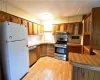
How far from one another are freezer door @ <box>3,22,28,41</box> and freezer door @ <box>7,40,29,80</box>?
0.50 ft

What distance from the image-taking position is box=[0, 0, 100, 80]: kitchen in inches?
65.0

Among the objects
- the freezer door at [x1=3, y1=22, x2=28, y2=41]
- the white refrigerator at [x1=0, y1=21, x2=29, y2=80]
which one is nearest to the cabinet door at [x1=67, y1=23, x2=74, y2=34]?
the freezer door at [x1=3, y1=22, x2=28, y2=41]

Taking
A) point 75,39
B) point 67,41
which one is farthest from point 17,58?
point 75,39

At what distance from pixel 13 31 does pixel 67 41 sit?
11.7 ft

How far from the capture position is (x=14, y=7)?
3404 mm

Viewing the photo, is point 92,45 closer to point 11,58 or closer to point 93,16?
point 93,16

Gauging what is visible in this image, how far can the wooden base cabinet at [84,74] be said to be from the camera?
1480mm

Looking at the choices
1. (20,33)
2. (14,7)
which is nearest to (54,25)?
(14,7)

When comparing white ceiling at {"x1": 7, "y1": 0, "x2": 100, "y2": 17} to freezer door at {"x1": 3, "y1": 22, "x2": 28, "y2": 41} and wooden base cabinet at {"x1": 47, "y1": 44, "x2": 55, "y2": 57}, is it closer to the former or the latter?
freezer door at {"x1": 3, "y1": 22, "x2": 28, "y2": 41}

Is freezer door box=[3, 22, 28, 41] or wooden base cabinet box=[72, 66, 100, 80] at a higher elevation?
freezer door box=[3, 22, 28, 41]

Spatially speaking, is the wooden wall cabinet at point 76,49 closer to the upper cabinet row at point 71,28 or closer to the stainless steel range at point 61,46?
the stainless steel range at point 61,46

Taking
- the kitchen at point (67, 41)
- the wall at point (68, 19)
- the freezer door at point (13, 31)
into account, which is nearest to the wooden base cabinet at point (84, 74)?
the kitchen at point (67, 41)

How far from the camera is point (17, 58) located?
2586 mm

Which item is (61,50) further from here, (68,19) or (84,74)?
(84,74)
